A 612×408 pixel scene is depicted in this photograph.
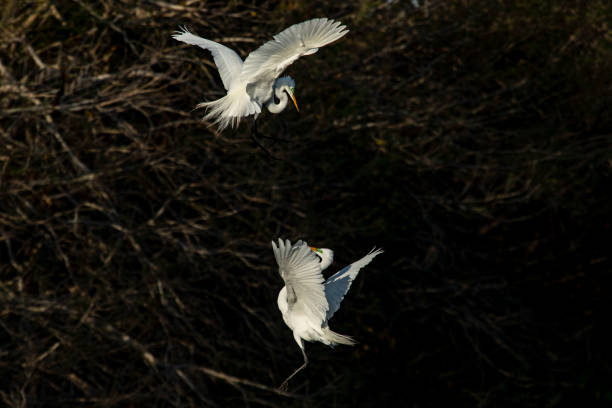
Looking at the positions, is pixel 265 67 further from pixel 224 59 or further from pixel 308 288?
pixel 308 288

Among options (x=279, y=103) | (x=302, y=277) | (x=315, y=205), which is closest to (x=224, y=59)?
(x=279, y=103)

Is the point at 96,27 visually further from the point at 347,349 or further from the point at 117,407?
the point at 347,349

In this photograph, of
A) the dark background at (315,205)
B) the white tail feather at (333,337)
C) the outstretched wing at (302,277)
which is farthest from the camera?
the dark background at (315,205)

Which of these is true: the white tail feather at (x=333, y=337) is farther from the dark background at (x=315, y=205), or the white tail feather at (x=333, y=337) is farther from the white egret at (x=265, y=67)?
the dark background at (x=315, y=205)

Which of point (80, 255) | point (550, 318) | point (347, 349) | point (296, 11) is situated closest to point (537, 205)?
point (550, 318)

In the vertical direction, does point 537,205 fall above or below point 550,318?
above

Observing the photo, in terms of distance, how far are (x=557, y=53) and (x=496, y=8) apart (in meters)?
0.76

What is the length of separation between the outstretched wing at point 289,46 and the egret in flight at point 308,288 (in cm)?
68

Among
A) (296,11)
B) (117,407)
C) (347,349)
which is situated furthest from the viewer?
(347,349)

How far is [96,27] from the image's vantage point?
6.69 metres

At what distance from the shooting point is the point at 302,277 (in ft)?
10.9

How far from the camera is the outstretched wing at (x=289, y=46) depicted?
3.21 m

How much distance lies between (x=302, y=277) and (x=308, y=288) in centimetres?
10

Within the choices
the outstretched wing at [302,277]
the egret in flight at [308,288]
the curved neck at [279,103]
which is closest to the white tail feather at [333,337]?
the egret in flight at [308,288]
